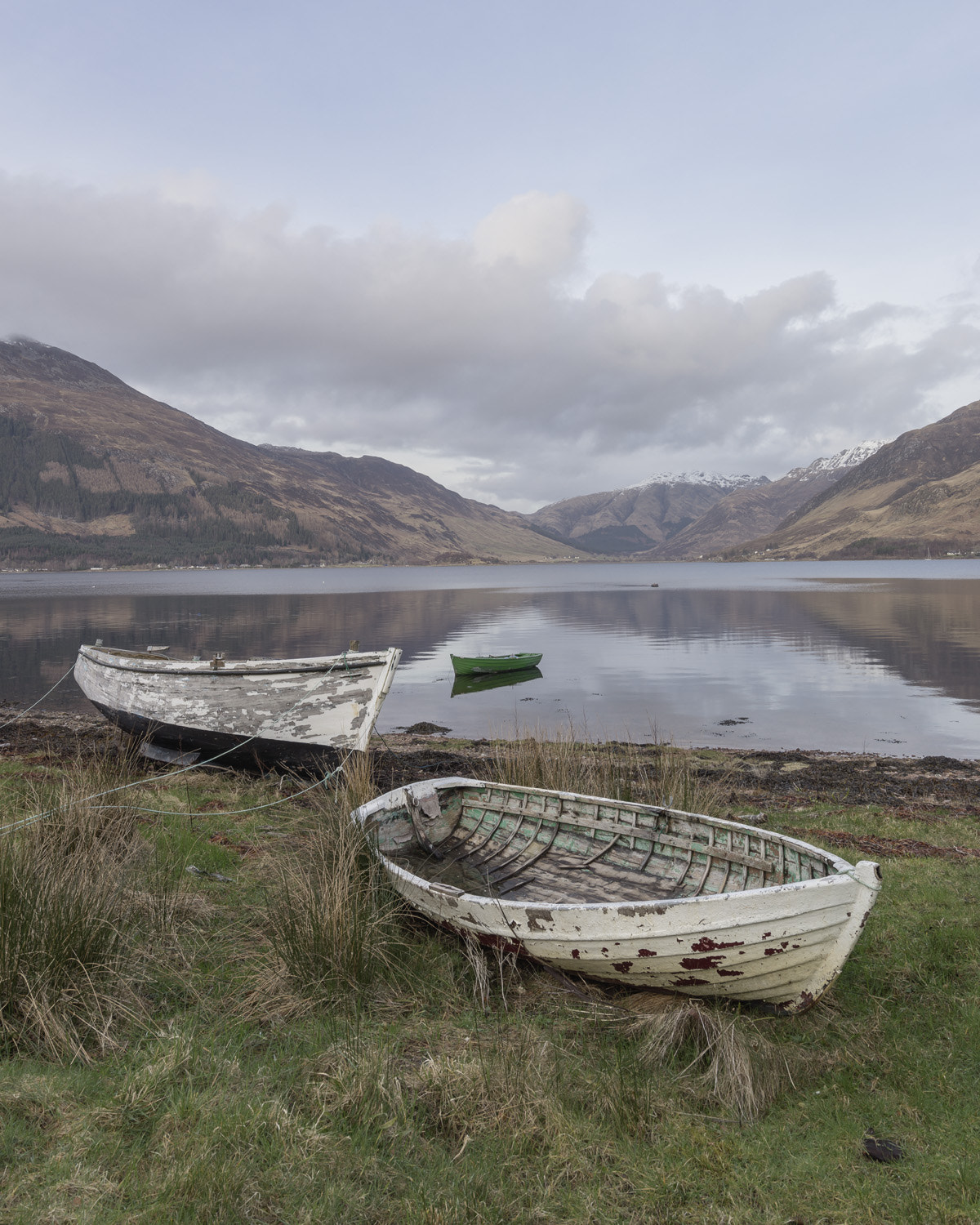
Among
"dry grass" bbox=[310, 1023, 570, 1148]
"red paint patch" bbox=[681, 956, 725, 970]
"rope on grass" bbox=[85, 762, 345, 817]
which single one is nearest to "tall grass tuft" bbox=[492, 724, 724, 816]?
"rope on grass" bbox=[85, 762, 345, 817]

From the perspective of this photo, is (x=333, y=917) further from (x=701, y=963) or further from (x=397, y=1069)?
(x=701, y=963)

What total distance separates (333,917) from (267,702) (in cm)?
788

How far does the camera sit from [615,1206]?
3.82 meters

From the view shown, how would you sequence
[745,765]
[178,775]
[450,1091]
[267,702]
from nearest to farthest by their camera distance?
[450,1091] < [267,702] < [178,775] < [745,765]

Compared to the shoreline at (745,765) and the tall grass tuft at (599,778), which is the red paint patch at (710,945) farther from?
the shoreline at (745,765)

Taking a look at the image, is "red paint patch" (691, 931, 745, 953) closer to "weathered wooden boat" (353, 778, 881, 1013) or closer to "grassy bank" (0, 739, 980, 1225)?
"weathered wooden boat" (353, 778, 881, 1013)

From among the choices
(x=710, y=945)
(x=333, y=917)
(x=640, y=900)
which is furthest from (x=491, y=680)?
(x=710, y=945)

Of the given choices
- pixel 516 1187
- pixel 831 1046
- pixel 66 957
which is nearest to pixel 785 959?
pixel 831 1046

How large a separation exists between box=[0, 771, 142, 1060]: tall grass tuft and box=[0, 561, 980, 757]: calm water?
41.7ft

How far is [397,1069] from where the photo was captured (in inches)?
185

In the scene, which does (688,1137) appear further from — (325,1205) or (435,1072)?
(325,1205)

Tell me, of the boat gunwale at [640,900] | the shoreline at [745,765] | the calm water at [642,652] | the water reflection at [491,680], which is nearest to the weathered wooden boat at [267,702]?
the shoreline at [745,765]

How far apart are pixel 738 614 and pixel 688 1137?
211 ft

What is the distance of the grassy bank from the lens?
3771 millimetres
